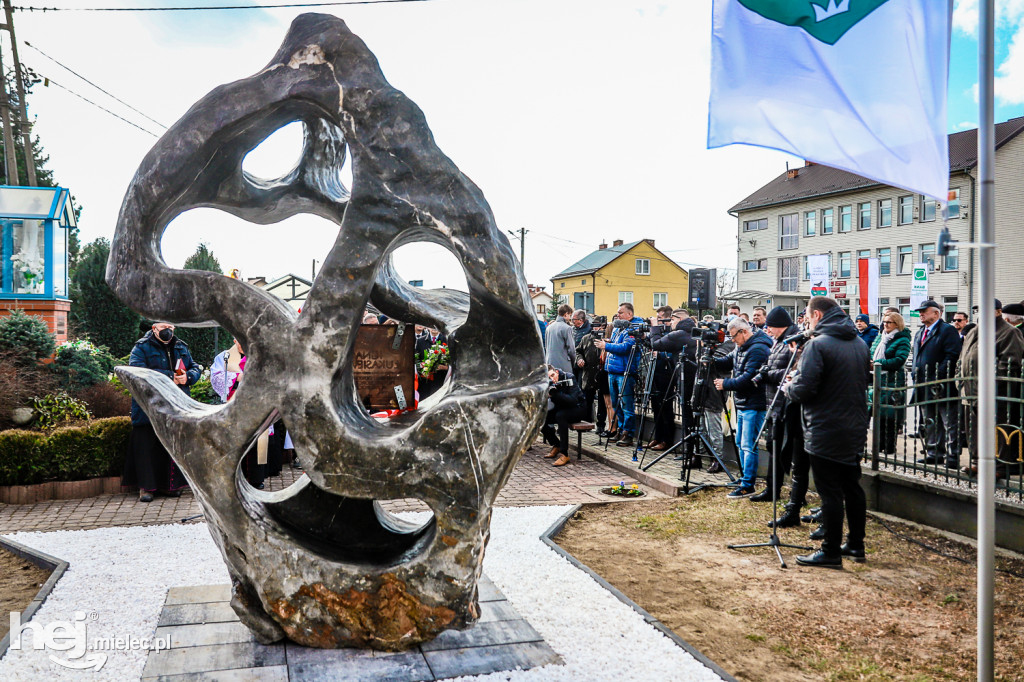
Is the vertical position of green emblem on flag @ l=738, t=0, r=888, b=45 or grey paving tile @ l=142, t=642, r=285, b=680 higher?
green emblem on flag @ l=738, t=0, r=888, b=45

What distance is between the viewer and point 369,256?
405 centimetres

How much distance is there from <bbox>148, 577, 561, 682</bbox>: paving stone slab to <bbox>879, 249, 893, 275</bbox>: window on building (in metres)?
35.0

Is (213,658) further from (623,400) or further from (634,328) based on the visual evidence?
(623,400)

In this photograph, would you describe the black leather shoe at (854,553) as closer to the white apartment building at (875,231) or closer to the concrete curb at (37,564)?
the concrete curb at (37,564)

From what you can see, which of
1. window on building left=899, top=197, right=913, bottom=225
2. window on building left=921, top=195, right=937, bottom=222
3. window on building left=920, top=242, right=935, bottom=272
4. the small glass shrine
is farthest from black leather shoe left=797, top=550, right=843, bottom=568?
window on building left=899, top=197, right=913, bottom=225

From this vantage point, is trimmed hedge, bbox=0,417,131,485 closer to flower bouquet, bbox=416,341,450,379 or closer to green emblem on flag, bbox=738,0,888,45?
flower bouquet, bbox=416,341,450,379

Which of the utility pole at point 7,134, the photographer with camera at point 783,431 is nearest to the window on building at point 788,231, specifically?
the photographer with camera at point 783,431

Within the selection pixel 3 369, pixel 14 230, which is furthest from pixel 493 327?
pixel 14 230

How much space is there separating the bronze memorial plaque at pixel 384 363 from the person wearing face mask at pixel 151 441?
3.06 m

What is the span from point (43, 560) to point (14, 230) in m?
11.4

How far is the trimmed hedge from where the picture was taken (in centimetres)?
810

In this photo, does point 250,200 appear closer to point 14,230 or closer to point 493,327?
point 493,327

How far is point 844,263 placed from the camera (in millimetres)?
37250

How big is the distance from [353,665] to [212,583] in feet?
5.98
